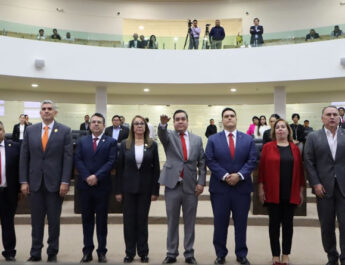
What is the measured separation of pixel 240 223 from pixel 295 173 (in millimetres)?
771

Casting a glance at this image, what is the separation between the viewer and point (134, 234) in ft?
12.7

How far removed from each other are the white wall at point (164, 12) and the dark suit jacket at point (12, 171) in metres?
13.2

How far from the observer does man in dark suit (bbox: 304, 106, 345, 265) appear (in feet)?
11.8

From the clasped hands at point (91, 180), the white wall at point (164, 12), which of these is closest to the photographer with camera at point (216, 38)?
the white wall at point (164, 12)

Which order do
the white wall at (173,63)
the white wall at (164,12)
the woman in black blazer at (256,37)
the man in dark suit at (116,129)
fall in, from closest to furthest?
the man in dark suit at (116,129), the white wall at (173,63), the woman in black blazer at (256,37), the white wall at (164,12)

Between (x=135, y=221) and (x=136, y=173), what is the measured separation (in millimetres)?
522

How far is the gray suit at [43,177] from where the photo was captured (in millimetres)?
3775

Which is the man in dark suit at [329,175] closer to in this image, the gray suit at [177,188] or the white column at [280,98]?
the gray suit at [177,188]

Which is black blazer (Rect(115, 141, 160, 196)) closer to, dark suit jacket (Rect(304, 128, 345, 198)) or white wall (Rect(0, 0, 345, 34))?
dark suit jacket (Rect(304, 128, 345, 198))

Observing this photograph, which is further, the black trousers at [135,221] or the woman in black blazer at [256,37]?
the woman in black blazer at [256,37]

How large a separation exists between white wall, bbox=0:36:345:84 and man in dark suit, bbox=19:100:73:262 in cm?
826

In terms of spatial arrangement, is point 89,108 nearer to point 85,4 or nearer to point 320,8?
point 85,4

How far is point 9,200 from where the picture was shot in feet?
12.7

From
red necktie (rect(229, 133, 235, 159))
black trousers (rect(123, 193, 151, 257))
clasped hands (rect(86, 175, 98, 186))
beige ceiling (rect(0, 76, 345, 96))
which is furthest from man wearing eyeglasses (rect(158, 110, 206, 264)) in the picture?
beige ceiling (rect(0, 76, 345, 96))
